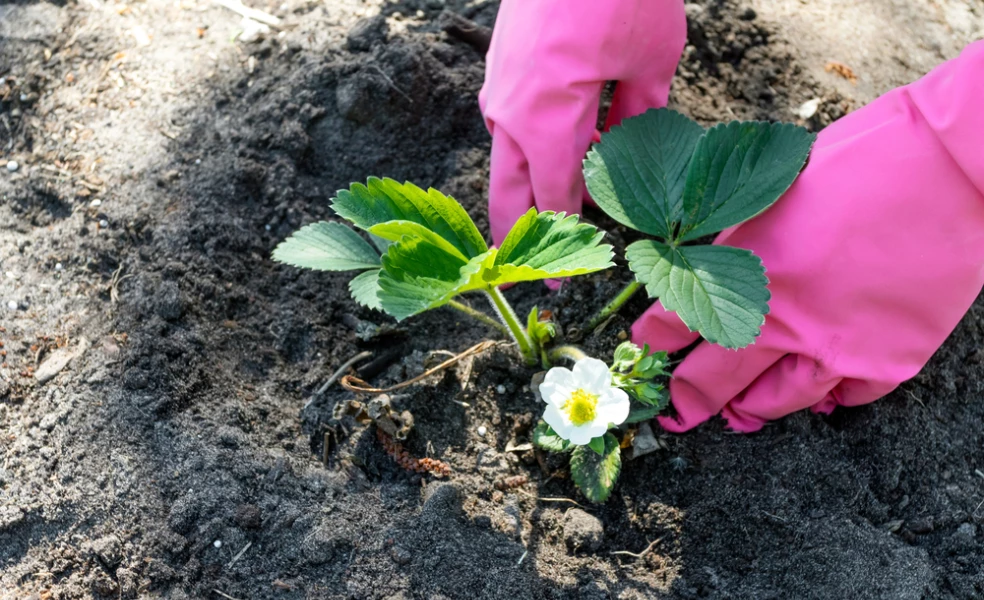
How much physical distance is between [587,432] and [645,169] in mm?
549

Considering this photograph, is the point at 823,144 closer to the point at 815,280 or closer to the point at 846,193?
the point at 846,193

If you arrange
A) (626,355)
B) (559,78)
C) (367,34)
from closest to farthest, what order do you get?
(626,355), (559,78), (367,34)

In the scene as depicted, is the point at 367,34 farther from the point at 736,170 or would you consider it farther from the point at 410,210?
the point at 736,170

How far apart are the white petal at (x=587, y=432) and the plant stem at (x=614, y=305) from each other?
34 centimetres

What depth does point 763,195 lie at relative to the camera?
143 centimetres

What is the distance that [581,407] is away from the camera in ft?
4.48

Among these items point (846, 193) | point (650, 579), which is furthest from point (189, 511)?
point (846, 193)

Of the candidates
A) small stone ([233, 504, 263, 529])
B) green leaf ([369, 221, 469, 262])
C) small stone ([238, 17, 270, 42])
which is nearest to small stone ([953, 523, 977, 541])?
green leaf ([369, 221, 469, 262])


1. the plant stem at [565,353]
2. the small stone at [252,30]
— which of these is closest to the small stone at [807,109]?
the plant stem at [565,353]

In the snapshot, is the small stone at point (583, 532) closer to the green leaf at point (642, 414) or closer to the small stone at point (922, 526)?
the green leaf at point (642, 414)

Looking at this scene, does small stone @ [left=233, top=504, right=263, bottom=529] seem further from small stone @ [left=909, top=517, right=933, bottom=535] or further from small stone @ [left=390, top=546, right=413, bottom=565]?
small stone @ [left=909, top=517, right=933, bottom=535]

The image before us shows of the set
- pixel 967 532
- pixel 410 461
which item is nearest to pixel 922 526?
pixel 967 532

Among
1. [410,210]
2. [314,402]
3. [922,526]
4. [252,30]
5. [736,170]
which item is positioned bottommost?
[314,402]

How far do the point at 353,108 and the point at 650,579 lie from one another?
1.28 m
